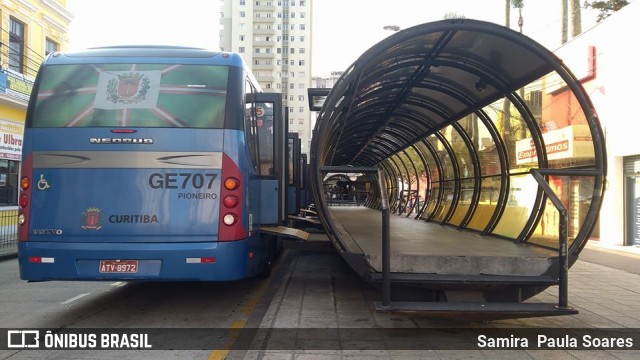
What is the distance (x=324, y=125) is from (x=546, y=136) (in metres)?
5.05

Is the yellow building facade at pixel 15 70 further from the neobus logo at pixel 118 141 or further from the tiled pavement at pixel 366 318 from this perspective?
the tiled pavement at pixel 366 318

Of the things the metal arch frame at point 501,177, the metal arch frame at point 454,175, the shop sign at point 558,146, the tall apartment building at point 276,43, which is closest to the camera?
the shop sign at point 558,146

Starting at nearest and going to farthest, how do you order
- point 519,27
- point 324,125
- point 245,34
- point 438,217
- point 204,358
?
point 204,358, point 324,125, point 438,217, point 519,27, point 245,34

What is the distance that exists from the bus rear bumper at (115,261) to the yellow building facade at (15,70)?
1143 centimetres

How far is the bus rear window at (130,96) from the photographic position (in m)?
5.80

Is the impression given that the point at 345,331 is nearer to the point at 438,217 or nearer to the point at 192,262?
the point at 192,262

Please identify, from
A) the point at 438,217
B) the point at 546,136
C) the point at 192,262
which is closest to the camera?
the point at 192,262

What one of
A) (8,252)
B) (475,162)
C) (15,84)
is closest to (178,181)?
(475,162)

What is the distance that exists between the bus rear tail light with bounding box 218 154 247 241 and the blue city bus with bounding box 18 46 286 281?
12mm

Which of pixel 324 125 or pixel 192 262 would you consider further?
pixel 324 125

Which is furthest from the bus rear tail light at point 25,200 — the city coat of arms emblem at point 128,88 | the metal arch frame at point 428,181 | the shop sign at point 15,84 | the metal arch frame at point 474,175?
the shop sign at point 15,84

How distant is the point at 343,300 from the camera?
23.6 ft

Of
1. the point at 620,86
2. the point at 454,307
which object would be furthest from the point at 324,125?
the point at 620,86

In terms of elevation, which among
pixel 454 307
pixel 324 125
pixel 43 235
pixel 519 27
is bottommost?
pixel 454 307
